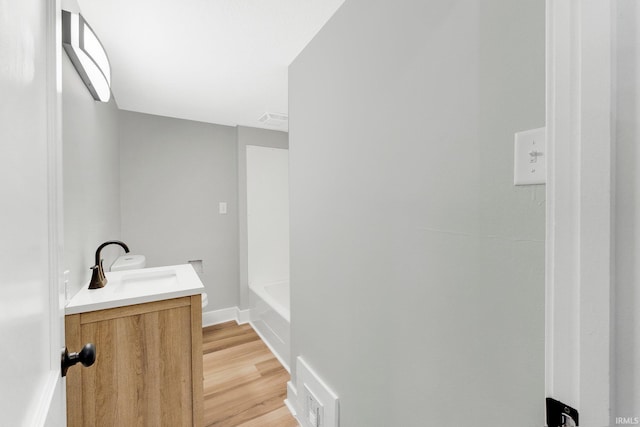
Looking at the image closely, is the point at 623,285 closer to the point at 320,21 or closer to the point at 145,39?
the point at 320,21

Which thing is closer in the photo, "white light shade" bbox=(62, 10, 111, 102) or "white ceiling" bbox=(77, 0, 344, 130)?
"white light shade" bbox=(62, 10, 111, 102)

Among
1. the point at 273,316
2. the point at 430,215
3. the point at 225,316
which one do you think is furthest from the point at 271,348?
the point at 430,215

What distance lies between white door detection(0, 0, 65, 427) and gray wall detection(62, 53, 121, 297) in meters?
0.70

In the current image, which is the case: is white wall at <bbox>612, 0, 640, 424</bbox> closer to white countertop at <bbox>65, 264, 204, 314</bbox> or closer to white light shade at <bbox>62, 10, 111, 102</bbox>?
white countertop at <bbox>65, 264, 204, 314</bbox>

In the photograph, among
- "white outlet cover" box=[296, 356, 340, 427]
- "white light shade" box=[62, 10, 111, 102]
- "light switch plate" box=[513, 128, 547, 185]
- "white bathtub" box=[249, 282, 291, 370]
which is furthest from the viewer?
"white bathtub" box=[249, 282, 291, 370]

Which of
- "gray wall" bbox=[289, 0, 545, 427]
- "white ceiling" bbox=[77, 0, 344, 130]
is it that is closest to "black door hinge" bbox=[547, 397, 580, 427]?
"gray wall" bbox=[289, 0, 545, 427]

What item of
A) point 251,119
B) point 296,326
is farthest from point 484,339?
point 251,119

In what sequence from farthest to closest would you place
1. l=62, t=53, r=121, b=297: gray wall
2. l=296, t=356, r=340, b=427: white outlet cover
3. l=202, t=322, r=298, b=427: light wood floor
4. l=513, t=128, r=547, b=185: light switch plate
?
1. l=202, t=322, r=298, b=427: light wood floor
2. l=296, t=356, r=340, b=427: white outlet cover
3. l=62, t=53, r=121, b=297: gray wall
4. l=513, t=128, r=547, b=185: light switch plate

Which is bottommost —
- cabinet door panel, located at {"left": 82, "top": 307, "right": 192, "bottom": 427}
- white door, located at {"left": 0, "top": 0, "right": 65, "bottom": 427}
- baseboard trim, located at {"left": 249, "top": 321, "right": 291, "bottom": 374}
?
baseboard trim, located at {"left": 249, "top": 321, "right": 291, "bottom": 374}

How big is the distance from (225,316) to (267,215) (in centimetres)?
123

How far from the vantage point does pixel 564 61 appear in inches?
17.5

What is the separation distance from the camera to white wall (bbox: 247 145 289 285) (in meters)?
3.09

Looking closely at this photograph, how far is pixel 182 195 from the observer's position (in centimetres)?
284

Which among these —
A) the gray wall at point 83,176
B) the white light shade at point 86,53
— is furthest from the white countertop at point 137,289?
the white light shade at point 86,53
